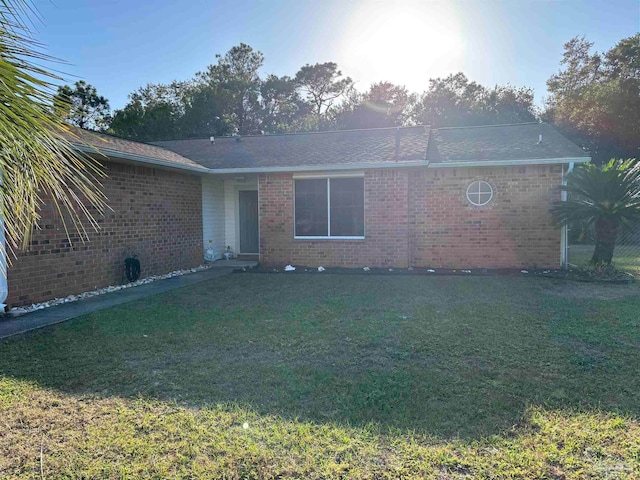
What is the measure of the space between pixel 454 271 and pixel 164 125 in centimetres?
2520

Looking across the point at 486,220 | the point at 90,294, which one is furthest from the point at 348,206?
the point at 90,294

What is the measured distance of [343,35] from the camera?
10906 mm

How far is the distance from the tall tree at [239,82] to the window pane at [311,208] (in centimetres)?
2397

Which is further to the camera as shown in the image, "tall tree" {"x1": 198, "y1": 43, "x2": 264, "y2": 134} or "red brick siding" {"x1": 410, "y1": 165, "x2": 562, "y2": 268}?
"tall tree" {"x1": 198, "y1": 43, "x2": 264, "y2": 134}

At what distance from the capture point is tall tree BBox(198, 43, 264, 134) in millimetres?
33938

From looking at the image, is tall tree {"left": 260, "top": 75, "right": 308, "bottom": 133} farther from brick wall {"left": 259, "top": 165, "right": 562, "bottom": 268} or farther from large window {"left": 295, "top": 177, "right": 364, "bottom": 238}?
brick wall {"left": 259, "top": 165, "right": 562, "bottom": 268}

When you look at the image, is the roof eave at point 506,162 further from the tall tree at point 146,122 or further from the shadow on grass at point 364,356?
the tall tree at point 146,122

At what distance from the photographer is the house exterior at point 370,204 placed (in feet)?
32.6

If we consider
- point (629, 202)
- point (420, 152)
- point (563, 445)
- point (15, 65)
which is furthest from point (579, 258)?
point (15, 65)

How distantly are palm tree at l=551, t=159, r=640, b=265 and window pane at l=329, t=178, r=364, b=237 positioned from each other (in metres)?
4.56

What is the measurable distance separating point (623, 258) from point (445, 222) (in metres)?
6.75

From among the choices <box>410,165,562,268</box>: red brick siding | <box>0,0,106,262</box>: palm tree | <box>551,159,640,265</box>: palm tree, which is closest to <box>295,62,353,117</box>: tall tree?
<box>410,165,562,268</box>: red brick siding

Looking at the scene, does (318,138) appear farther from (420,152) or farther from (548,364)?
(548,364)

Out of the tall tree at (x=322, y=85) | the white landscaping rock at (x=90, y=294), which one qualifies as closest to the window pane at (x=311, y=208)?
the white landscaping rock at (x=90, y=294)
